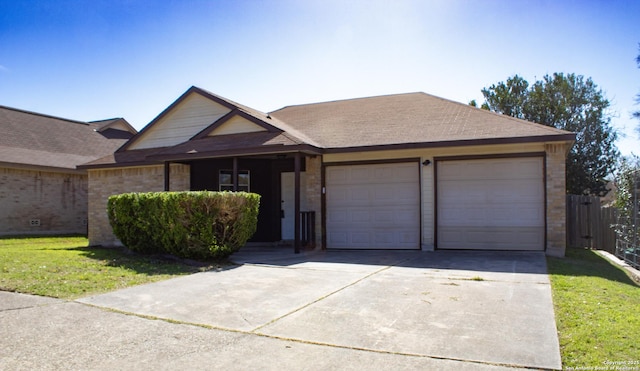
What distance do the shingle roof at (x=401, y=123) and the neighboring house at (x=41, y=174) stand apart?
10.7m

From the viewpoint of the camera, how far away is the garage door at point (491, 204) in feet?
34.9

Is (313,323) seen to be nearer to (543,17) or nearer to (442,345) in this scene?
(442,345)

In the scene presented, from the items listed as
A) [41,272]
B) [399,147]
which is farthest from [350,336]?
[399,147]

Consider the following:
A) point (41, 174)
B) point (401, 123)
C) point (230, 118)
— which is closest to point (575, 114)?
point (401, 123)

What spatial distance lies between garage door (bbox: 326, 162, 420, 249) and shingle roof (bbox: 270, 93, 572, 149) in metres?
0.86

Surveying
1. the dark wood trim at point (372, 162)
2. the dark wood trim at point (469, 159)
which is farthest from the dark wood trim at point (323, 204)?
the dark wood trim at point (469, 159)

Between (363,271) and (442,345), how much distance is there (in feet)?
13.7

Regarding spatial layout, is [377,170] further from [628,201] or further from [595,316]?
[595,316]

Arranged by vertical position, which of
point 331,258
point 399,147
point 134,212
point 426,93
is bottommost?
point 331,258

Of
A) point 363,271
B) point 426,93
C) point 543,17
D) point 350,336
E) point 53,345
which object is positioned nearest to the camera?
point 53,345

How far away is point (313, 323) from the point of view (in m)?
4.92

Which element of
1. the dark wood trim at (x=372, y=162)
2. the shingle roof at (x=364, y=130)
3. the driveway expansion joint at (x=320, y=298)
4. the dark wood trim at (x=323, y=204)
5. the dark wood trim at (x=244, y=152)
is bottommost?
the driveway expansion joint at (x=320, y=298)

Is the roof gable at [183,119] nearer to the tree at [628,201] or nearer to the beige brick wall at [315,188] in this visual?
the beige brick wall at [315,188]

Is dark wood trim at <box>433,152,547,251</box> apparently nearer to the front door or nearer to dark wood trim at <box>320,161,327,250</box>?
dark wood trim at <box>320,161,327,250</box>
